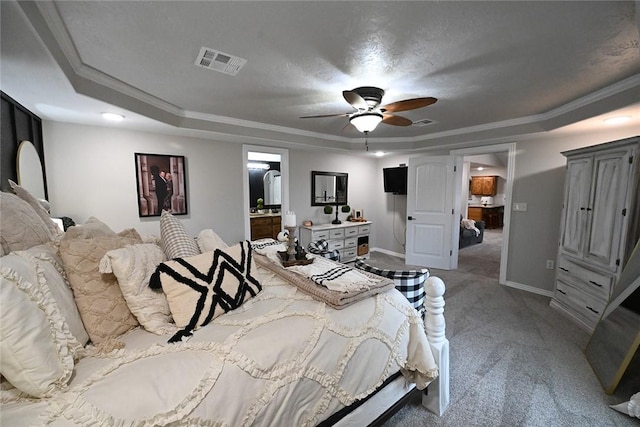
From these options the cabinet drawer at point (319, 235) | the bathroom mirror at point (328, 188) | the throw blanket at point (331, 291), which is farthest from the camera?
the bathroom mirror at point (328, 188)

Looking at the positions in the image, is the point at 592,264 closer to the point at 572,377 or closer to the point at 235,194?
the point at 572,377

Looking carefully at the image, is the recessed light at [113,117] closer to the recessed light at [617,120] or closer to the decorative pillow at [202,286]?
the decorative pillow at [202,286]

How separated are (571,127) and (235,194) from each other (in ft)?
14.3

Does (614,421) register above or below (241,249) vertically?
below

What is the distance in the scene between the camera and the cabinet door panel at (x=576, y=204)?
2.71 meters

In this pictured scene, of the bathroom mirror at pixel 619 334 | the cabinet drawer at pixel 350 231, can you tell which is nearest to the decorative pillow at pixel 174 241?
the bathroom mirror at pixel 619 334

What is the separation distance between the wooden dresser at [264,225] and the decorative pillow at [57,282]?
4.13 meters

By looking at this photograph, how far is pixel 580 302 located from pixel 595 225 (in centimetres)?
83

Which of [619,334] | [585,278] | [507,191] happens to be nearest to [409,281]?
[619,334]

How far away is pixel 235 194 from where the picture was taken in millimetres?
3887

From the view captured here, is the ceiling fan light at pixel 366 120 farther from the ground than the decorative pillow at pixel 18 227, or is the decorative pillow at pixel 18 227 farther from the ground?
the ceiling fan light at pixel 366 120

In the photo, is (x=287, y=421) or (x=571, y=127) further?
(x=571, y=127)

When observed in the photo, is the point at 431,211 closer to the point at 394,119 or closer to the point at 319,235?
the point at 319,235

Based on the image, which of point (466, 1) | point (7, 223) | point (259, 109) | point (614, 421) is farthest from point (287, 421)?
point (259, 109)
